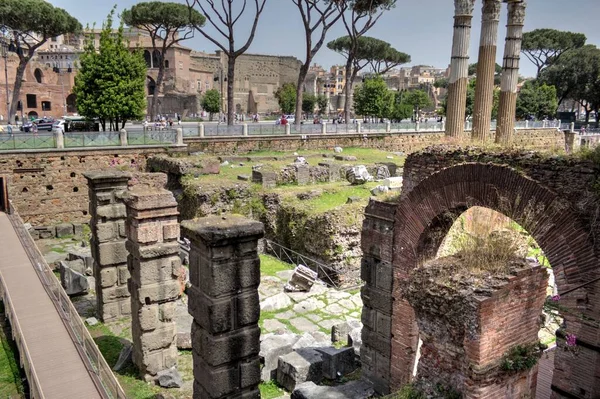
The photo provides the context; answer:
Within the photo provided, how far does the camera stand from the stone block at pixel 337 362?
7.55 m

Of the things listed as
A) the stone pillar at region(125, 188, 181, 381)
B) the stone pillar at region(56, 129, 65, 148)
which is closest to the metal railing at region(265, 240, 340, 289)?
the stone pillar at region(125, 188, 181, 381)

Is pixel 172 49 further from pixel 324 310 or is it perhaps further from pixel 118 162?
pixel 324 310

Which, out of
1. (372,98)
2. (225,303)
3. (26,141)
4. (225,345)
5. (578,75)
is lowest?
(225,345)

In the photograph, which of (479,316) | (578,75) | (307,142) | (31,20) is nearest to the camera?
(479,316)

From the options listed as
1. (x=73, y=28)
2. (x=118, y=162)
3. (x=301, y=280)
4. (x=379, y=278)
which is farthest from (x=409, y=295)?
(x=73, y=28)

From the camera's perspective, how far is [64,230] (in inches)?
659

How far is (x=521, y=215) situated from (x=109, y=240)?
7.04m

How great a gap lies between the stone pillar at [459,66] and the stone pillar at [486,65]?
409mm

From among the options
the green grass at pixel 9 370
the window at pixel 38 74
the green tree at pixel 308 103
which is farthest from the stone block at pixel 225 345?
the window at pixel 38 74

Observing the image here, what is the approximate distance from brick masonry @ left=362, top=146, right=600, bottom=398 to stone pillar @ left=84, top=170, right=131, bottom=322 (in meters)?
5.11

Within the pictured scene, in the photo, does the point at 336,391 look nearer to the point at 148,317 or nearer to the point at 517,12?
the point at 148,317

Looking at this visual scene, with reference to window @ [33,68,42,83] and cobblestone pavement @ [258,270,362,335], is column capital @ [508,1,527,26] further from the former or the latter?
window @ [33,68,42,83]

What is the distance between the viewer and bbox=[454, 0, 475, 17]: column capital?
41.0ft

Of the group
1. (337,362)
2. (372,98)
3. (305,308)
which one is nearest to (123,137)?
(305,308)
